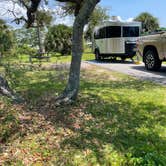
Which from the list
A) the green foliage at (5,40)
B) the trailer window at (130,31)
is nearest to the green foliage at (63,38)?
the trailer window at (130,31)

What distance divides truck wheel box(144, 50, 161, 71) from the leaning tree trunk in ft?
23.4

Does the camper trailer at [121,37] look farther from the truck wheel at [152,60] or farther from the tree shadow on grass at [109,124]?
the tree shadow on grass at [109,124]

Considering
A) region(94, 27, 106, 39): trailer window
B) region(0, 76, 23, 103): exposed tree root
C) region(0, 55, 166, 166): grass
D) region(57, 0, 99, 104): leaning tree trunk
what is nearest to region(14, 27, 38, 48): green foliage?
region(0, 55, 166, 166): grass

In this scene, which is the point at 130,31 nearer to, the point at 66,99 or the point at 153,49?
the point at 153,49

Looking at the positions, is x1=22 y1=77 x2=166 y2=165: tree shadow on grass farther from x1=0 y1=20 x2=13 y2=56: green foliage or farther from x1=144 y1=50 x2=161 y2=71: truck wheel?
x1=144 y1=50 x2=161 y2=71: truck wheel

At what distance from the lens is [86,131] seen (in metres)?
4.98

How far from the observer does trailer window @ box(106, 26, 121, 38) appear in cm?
1808

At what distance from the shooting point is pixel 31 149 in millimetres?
4305

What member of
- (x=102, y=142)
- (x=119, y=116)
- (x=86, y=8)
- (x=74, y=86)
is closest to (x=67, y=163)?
(x=102, y=142)

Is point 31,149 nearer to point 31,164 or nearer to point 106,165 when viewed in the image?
point 31,164

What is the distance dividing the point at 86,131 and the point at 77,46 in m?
1.87

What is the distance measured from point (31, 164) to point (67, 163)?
0.43 metres

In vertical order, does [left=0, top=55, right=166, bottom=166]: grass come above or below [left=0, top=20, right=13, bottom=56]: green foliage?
below

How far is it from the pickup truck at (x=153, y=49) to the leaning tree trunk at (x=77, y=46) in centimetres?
667
